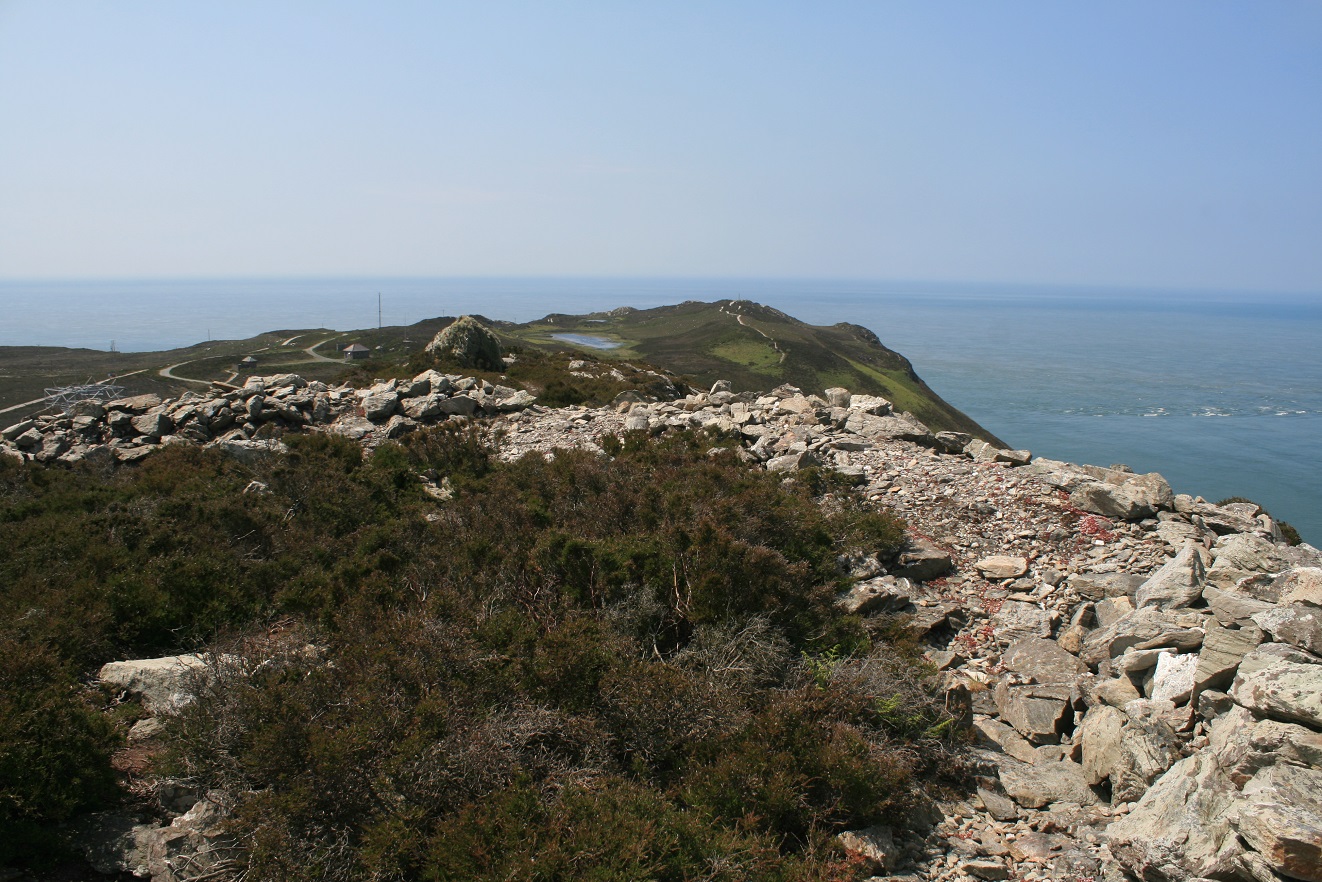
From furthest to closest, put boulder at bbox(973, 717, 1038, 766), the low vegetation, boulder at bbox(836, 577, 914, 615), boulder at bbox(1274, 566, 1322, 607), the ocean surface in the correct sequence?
1. the ocean surface
2. boulder at bbox(836, 577, 914, 615)
3. boulder at bbox(973, 717, 1038, 766)
4. boulder at bbox(1274, 566, 1322, 607)
5. the low vegetation

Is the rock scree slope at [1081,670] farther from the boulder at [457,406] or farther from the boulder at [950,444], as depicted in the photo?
the boulder at [457,406]

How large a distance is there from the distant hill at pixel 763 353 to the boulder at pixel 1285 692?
1532 inches

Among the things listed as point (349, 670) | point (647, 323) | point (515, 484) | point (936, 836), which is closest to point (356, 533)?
point (515, 484)

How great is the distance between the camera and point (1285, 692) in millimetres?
4336

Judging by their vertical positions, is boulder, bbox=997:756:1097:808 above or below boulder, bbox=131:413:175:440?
below

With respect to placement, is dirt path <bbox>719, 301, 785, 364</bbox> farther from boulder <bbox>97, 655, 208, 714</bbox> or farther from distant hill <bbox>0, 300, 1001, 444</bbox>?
boulder <bbox>97, 655, 208, 714</bbox>

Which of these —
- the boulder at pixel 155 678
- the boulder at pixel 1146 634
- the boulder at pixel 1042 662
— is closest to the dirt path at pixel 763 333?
the boulder at pixel 1042 662

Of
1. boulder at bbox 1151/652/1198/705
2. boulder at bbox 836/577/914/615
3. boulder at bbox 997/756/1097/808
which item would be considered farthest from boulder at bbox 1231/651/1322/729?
boulder at bbox 836/577/914/615

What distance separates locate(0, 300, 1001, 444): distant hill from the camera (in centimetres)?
4691

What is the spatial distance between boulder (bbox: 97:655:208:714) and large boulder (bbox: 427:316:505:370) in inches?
815

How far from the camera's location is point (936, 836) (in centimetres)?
479

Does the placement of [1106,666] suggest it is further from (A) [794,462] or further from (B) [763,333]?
(B) [763,333]

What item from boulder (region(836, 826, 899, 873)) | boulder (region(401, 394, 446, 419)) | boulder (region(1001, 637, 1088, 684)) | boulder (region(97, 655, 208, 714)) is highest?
boulder (region(401, 394, 446, 419))

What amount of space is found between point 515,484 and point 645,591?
212 inches
